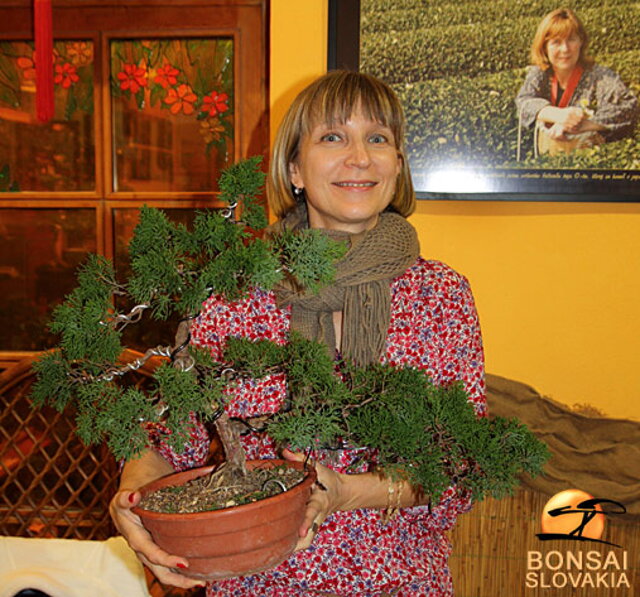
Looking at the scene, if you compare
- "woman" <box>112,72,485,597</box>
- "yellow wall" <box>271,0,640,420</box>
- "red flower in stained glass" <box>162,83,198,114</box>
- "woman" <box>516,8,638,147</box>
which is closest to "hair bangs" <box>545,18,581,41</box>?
"woman" <box>516,8,638,147</box>

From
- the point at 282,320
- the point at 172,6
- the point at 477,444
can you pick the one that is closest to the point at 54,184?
the point at 172,6

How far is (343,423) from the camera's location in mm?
817

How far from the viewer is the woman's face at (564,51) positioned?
5.72 feet

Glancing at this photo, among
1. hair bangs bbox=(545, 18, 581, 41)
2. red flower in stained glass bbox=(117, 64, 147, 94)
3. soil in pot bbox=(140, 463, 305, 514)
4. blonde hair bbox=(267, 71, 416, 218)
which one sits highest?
hair bangs bbox=(545, 18, 581, 41)

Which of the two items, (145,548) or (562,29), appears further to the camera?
(562,29)

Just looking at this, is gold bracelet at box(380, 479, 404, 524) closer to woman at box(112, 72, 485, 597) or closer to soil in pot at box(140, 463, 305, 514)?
woman at box(112, 72, 485, 597)

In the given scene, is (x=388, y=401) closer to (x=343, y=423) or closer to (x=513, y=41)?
(x=343, y=423)

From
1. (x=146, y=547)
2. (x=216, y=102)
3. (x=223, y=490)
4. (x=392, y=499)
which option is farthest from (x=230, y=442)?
(x=216, y=102)

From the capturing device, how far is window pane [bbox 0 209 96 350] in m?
2.22

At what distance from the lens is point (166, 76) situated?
2.11 metres

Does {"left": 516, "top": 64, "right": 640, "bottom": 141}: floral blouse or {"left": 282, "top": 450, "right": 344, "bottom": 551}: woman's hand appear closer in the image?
{"left": 282, "top": 450, "right": 344, "bottom": 551}: woman's hand

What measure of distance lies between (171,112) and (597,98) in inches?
51.3

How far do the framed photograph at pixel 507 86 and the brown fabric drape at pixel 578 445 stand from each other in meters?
0.58

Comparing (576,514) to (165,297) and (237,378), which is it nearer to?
(237,378)
